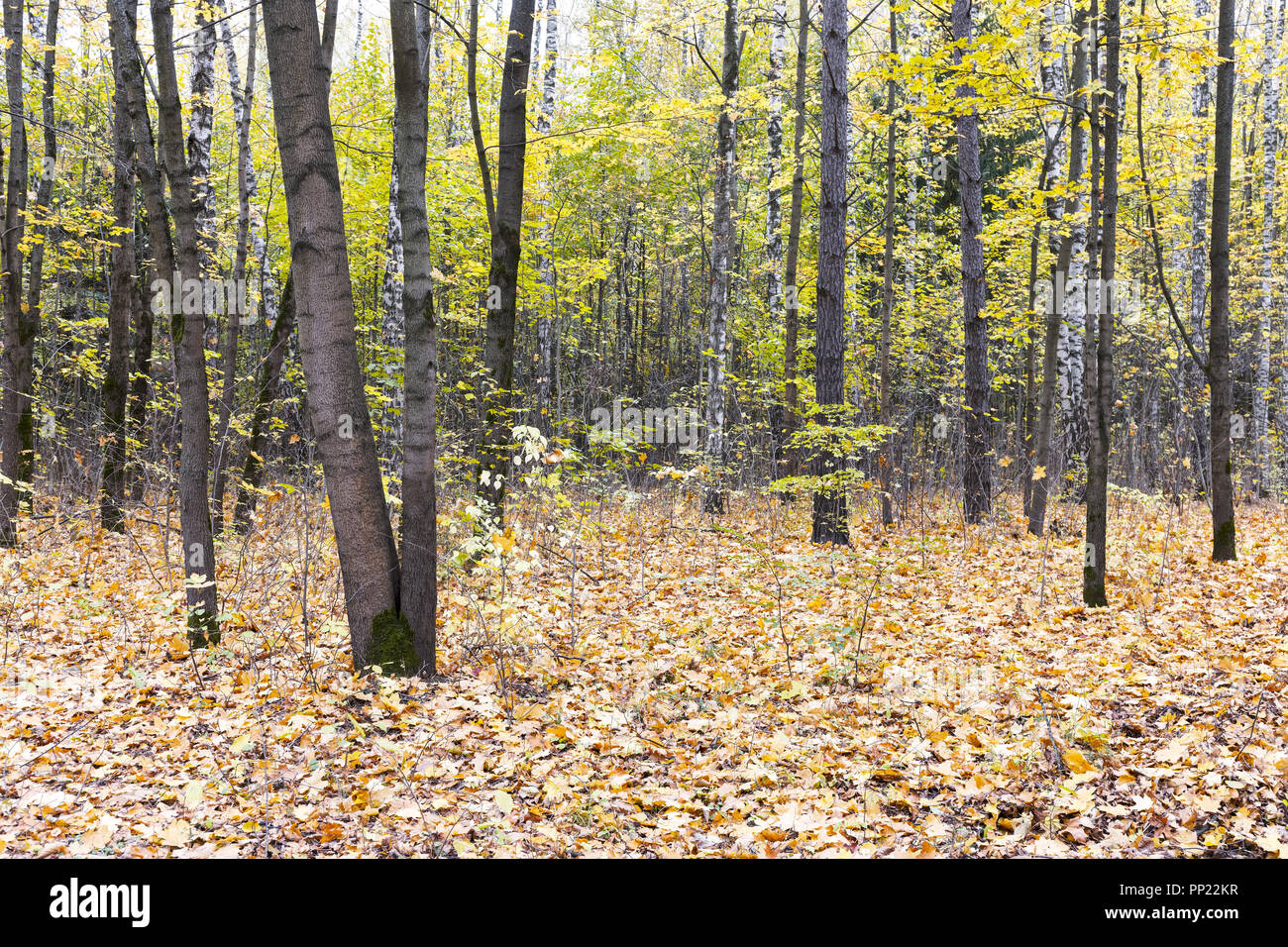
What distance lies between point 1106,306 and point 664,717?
5.24m

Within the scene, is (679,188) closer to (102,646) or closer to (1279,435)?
(1279,435)

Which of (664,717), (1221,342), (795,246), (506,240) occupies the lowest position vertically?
(664,717)

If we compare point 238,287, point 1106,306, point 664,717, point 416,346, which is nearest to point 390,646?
point 664,717

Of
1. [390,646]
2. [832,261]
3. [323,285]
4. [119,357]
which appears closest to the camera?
[323,285]

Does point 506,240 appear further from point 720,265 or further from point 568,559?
point 720,265

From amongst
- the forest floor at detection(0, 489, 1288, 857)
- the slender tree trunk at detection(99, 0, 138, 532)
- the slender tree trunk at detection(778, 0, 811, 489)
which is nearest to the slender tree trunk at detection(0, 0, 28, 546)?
the slender tree trunk at detection(99, 0, 138, 532)

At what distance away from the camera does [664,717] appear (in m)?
5.26

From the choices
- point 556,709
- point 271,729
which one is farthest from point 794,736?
point 271,729

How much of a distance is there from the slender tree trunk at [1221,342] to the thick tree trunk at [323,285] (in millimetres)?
9011

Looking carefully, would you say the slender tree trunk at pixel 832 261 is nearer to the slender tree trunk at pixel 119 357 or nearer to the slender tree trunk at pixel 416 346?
the slender tree trunk at pixel 416 346

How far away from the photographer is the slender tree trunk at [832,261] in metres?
9.87

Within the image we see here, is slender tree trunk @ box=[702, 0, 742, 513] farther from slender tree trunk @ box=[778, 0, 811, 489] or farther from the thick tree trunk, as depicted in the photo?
the thick tree trunk

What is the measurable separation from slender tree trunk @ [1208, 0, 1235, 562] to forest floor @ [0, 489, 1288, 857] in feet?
2.55
